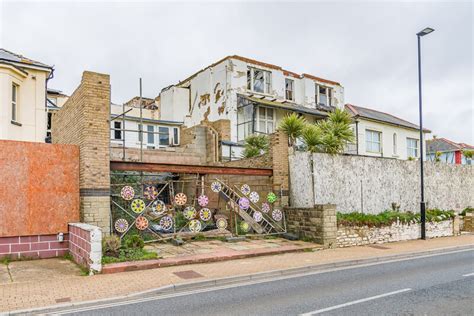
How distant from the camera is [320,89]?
127 ft

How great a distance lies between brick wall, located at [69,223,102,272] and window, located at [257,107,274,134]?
21075mm

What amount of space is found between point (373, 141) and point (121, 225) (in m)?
27.8

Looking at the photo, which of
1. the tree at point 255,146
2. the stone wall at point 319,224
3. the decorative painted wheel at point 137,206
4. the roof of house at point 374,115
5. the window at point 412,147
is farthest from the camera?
the window at point 412,147

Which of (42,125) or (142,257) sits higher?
(42,125)

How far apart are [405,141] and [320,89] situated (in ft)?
30.8

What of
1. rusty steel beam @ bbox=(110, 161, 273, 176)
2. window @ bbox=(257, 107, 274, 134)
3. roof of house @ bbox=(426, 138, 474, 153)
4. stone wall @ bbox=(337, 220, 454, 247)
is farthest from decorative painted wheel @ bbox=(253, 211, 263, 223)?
roof of house @ bbox=(426, 138, 474, 153)

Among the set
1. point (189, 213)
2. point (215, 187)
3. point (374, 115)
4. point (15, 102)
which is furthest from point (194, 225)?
point (374, 115)

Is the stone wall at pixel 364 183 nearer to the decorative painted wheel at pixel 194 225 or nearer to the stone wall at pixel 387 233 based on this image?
the stone wall at pixel 387 233

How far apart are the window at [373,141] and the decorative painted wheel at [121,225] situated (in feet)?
86.8

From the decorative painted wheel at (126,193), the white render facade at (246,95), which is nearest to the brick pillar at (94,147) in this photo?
the decorative painted wheel at (126,193)

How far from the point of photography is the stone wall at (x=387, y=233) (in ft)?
49.3

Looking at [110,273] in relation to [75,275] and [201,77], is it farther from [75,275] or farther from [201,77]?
[201,77]

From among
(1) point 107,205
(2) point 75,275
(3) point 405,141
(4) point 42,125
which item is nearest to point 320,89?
(3) point 405,141

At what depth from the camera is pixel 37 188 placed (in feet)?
37.7
